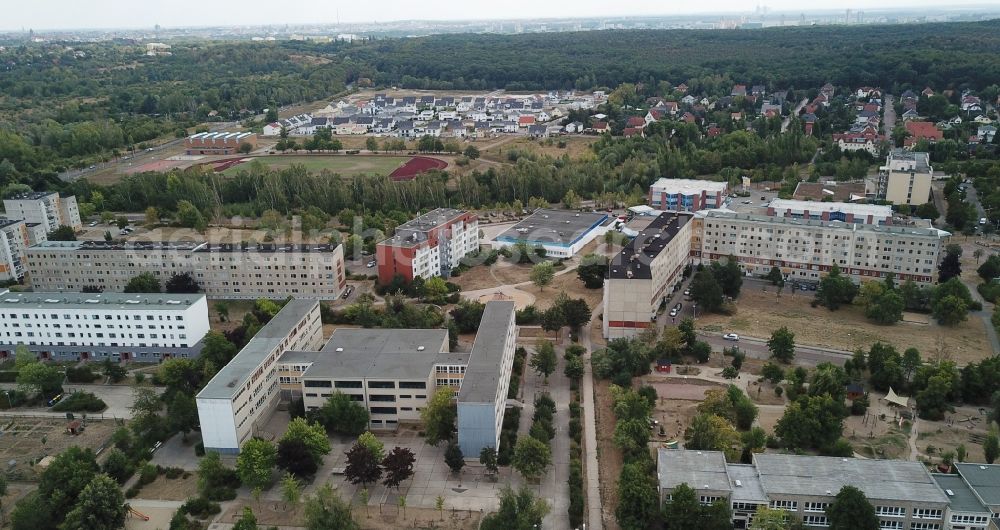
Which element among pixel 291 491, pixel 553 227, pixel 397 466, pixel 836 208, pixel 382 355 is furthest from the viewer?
pixel 553 227

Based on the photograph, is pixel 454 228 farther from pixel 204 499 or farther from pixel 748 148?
pixel 748 148

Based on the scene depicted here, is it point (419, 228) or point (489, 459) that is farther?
point (419, 228)

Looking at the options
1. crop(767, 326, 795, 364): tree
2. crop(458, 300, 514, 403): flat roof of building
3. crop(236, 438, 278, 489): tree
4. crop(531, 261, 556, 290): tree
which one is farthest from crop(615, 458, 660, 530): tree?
crop(531, 261, 556, 290): tree

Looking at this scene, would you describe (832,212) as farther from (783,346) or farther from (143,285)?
(143,285)

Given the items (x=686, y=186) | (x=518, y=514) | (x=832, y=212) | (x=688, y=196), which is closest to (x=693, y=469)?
(x=518, y=514)

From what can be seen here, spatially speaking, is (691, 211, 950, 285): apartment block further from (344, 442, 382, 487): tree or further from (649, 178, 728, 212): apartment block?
(344, 442, 382, 487): tree

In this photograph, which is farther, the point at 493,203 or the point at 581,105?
the point at 581,105

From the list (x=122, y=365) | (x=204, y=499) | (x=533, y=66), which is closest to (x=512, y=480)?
(x=204, y=499)
